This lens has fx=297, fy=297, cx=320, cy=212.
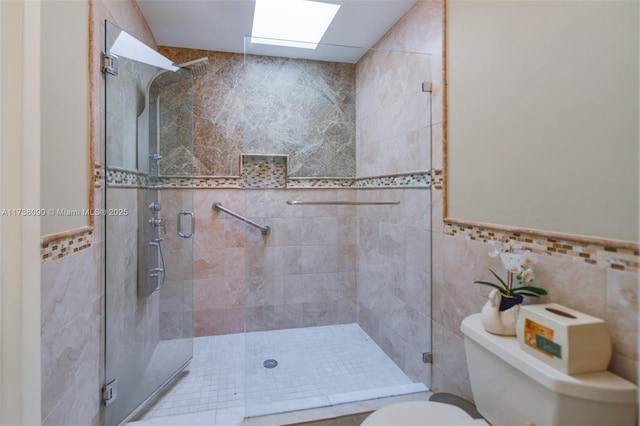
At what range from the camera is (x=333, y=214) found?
2.30m

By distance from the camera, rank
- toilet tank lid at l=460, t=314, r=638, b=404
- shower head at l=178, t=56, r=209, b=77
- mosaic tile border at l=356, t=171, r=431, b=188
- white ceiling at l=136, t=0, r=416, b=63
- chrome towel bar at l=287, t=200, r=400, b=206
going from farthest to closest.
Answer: chrome towel bar at l=287, t=200, r=400, b=206 → shower head at l=178, t=56, r=209, b=77 → white ceiling at l=136, t=0, r=416, b=63 → mosaic tile border at l=356, t=171, r=431, b=188 → toilet tank lid at l=460, t=314, r=638, b=404

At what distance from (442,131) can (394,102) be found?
0.59 m

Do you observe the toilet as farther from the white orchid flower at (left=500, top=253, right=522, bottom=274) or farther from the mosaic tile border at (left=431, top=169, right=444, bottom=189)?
the mosaic tile border at (left=431, top=169, right=444, bottom=189)

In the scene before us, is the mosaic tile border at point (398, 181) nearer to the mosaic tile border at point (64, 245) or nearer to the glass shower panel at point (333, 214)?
the glass shower panel at point (333, 214)

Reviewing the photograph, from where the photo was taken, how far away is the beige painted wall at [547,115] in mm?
855

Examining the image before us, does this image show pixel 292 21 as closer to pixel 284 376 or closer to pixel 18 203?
pixel 18 203

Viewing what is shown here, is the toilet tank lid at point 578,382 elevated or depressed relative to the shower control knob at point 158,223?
depressed

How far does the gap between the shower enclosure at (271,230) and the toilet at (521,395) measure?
718mm

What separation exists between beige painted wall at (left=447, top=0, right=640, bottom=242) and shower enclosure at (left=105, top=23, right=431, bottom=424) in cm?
36

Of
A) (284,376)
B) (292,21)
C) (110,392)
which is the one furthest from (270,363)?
(292,21)

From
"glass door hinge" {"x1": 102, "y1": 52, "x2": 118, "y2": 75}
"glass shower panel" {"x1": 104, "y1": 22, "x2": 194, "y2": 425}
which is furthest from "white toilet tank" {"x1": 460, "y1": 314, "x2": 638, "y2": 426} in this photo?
"glass door hinge" {"x1": 102, "y1": 52, "x2": 118, "y2": 75}

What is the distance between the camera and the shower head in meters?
2.13

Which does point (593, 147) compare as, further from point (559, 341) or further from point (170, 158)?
point (170, 158)

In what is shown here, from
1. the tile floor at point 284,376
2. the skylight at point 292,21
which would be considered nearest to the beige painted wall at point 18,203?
the tile floor at point 284,376
